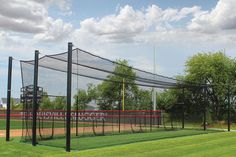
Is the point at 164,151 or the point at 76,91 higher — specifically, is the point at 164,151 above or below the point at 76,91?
below

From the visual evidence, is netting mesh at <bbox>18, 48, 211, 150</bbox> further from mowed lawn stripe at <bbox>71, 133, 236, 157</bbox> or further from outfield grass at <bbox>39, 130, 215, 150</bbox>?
mowed lawn stripe at <bbox>71, 133, 236, 157</bbox>

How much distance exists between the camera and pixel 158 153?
35.4 ft

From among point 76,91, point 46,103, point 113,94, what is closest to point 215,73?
point 113,94

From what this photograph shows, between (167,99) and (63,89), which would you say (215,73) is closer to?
(167,99)

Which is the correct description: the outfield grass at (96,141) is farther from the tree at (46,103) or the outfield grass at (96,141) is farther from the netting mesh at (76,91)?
the tree at (46,103)

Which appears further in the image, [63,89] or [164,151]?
[63,89]

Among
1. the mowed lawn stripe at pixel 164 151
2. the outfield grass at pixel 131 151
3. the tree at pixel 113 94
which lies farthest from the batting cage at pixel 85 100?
the mowed lawn stripe at pixel 164 151

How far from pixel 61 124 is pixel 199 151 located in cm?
820

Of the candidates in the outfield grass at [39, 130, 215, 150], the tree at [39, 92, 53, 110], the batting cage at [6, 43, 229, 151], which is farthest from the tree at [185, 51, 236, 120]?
the tree at [39, 92, 53, 110]

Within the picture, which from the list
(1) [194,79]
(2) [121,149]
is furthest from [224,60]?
(2) [121,149]

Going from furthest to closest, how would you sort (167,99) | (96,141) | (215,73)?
(215,73) → (167,99) → (96,141)

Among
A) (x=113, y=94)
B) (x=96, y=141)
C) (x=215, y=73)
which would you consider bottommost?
(x=96, y=141)

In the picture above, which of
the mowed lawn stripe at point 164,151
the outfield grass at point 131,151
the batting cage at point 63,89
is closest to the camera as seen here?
the outfield grass at point 131,151

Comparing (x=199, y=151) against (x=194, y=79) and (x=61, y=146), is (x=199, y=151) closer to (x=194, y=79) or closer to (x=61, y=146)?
(x=61, y=146)
